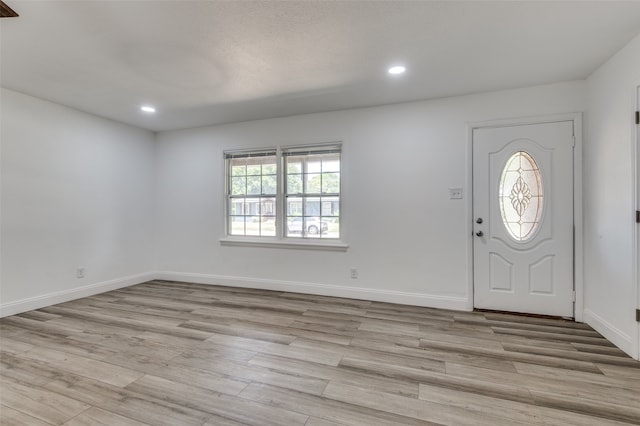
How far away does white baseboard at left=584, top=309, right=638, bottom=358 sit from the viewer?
7.84ft

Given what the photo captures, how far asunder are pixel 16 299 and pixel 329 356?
3.72 m

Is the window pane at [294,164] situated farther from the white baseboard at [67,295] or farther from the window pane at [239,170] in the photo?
the white baseboard at [67,295]

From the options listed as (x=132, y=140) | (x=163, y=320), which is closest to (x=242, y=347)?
(x=163, y=320)

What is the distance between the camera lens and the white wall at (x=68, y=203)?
3.38 meters

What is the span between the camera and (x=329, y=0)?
6.21 feet

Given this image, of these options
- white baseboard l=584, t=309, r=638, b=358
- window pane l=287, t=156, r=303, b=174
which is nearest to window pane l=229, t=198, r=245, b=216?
window pane l=287, t=156, r=303, b=174

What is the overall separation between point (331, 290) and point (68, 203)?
3.68m

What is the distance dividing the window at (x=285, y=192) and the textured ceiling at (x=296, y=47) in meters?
0.89

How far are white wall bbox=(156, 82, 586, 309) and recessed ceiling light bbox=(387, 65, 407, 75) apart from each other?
878 mm

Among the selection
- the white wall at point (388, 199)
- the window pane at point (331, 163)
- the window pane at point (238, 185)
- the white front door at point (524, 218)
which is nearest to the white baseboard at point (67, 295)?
the white wall at point (388, 199)

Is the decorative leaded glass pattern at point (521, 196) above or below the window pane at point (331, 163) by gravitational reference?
below

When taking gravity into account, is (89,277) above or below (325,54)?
below

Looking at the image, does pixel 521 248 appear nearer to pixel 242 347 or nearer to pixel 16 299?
pixel 242 347

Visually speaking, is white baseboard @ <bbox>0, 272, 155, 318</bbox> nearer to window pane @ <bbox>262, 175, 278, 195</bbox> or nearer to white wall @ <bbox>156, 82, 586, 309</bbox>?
white wall @ <bbox>156, 82, 586, 309</bbox>
